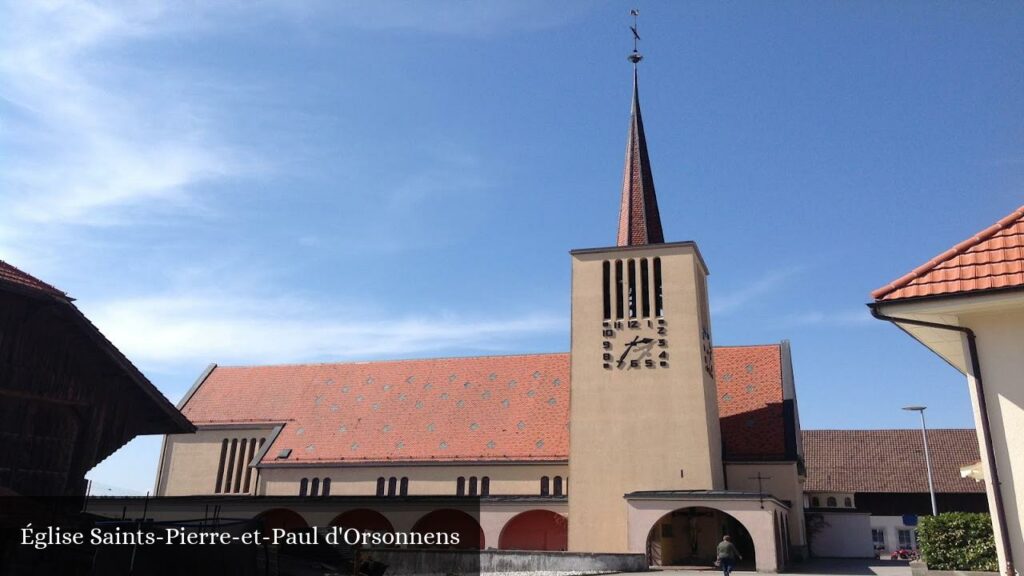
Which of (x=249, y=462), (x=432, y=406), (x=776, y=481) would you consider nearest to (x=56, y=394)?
(x=432, y=406)

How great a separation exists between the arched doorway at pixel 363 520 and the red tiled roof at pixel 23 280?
21.9m

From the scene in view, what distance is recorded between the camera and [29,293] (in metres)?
15.3

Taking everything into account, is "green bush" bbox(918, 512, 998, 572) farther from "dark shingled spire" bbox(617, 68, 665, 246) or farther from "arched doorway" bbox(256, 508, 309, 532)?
"arched doorway" bbox(256, 508, 309, 532)

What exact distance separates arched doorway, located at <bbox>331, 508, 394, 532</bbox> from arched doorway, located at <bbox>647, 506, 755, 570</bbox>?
1324 cm

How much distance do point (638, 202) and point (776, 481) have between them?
44.5ft

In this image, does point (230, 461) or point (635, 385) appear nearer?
point (635, 385)

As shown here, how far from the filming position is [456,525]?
117 ft

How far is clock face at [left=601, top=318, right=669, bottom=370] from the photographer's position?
3088 cm

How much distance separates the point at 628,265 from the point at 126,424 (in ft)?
67.9

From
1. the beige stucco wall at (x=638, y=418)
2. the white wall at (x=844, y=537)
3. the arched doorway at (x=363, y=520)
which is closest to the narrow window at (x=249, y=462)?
the arched doorway at (x=363, y=520)

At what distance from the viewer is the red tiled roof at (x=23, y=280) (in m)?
15.1

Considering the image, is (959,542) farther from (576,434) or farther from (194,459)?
(194,459)

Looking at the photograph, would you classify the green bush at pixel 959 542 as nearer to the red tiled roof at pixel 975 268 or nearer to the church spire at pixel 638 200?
the red tiled roof at pixel 975 268

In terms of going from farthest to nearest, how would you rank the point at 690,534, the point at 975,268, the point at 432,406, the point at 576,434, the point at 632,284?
the point at 432,406 → the point at 632,284 → the point at 576,434 → the point at 690,534 → the point at 975,268
